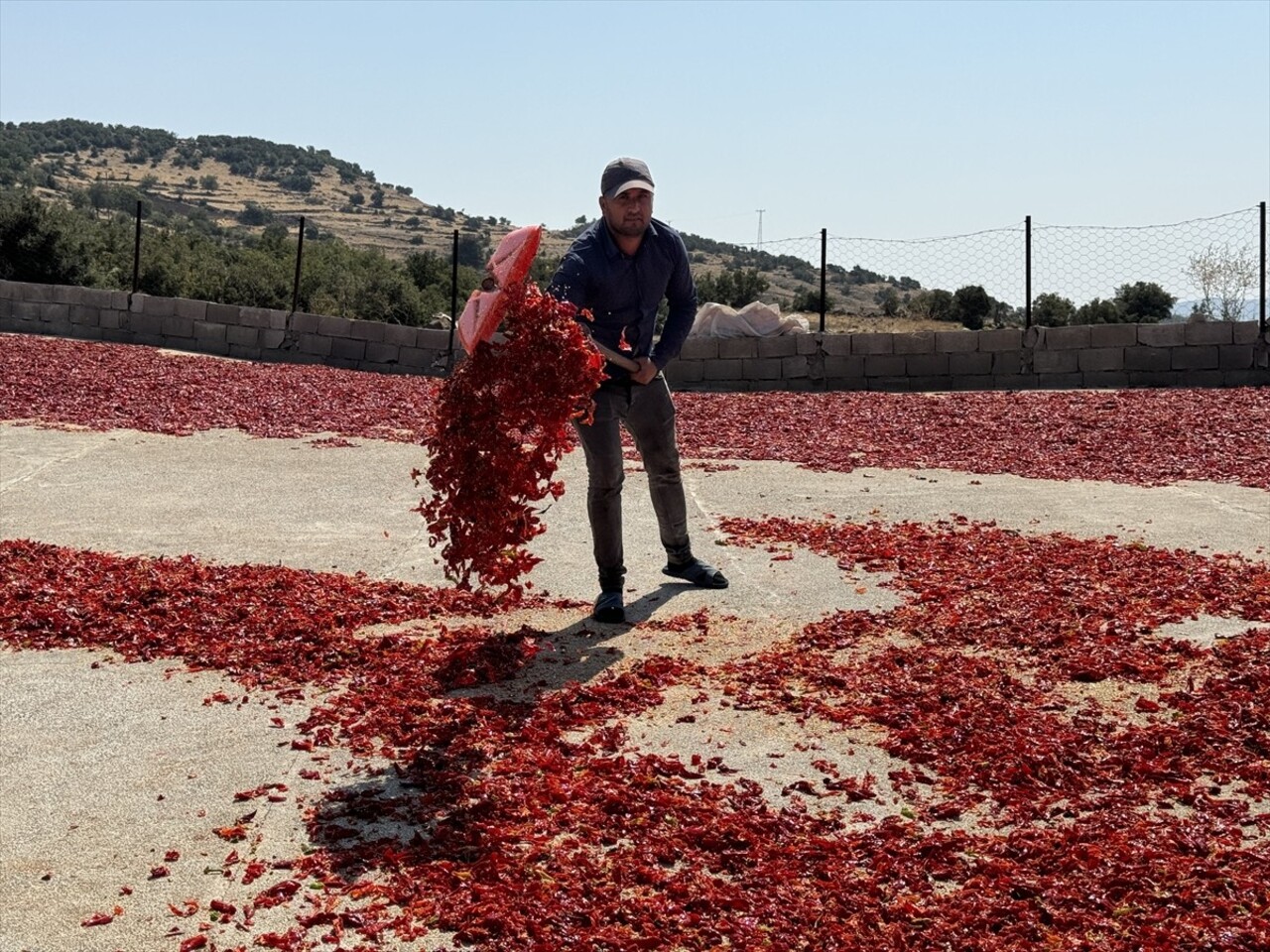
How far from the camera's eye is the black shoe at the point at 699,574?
7.92m

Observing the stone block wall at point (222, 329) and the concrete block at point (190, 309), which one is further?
the concrete block at point (190, 309)

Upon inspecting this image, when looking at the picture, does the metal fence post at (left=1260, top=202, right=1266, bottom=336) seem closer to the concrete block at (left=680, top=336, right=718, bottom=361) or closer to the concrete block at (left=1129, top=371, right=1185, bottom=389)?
the concrete block at (left=1129, top=371, right=1185, bottom=389)

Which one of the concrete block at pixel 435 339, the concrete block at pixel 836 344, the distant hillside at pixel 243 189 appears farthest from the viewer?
the distant hillside at pixel 243 189

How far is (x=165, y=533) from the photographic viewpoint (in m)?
9.41

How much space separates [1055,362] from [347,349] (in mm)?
10828

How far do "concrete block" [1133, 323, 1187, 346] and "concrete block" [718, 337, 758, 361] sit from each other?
17.8ft

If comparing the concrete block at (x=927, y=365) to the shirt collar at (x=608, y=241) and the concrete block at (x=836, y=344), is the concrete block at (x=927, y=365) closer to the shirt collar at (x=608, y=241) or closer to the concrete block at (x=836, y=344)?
the concrete block at (x=836, y=344)

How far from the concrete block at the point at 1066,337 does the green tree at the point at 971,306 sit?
15.6 meters

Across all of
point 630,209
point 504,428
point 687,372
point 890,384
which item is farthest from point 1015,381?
point 504,428

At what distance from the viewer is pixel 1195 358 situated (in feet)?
62.9

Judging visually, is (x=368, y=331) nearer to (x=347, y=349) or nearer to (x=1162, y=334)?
(x=347, y=349)

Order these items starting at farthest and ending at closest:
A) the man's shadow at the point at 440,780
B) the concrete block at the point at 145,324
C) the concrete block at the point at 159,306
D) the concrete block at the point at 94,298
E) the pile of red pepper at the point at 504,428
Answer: the concrete block at the point at 94,298 < the concrete block at the point at 145,324 < the concrete block at the point at 159,306 < the pile of red pepper at the point at 504,428 < the man's shadow at the point at 440,780

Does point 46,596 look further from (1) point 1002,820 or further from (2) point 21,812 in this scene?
(1) point 1002,820

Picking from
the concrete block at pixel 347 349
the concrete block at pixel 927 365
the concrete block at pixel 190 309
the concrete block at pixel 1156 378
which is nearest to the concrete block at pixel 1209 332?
the concrete block at pixel 1156 378
